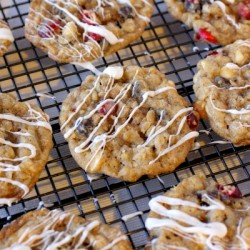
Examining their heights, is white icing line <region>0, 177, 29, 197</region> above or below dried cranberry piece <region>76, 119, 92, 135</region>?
below

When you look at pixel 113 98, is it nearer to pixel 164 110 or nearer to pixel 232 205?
pixel 164 110

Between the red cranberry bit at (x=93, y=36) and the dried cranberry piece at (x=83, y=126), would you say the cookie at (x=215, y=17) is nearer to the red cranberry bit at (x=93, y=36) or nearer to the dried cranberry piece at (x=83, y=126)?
the red cranberry bit at (x=93, y=36)

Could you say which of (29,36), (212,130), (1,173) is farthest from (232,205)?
(29,36)

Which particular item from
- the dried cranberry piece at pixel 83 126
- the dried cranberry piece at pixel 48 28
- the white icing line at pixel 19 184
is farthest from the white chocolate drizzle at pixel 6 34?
the white icing line at pixel 19 184

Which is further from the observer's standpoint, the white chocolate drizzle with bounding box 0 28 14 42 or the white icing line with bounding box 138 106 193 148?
the white chocolate drizzle with bounding box 0 28 14 42

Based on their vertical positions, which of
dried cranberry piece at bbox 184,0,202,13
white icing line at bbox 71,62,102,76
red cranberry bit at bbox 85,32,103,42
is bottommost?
white icing line at bbox 71,62,102,76

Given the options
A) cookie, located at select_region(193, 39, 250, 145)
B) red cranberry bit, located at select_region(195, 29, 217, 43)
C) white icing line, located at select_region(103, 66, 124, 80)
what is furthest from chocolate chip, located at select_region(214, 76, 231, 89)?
white icing line, located at select_region(103, 66, 124, 80)

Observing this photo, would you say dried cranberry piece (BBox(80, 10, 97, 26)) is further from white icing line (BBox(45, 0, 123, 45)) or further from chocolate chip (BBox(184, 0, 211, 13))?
chocolate chip (BBox(184, 0, 211, 13))
